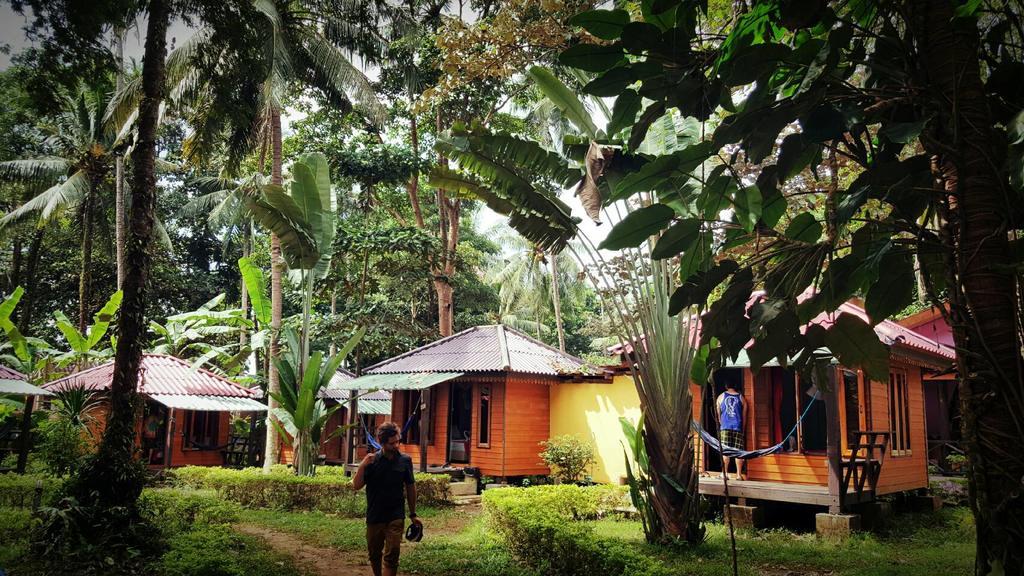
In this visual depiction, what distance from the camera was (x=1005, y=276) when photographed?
2.03 metres

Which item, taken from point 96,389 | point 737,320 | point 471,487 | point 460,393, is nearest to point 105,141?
point 96,389

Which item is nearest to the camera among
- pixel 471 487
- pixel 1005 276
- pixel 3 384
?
pixel 1005 276

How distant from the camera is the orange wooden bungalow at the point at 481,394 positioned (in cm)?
1488

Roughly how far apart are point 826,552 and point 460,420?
998 cm

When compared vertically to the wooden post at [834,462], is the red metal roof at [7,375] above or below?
above

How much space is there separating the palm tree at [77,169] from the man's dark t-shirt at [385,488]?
689 inches

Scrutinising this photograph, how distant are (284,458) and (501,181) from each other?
19467 millimetres

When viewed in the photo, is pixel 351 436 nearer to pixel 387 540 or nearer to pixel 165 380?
pixel 165 380

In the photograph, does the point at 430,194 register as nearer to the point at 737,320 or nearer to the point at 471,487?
the point at 471,487

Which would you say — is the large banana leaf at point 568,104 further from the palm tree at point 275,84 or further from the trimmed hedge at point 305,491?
the trimmed hedge at point 305,491

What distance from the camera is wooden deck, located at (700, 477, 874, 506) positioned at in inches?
375

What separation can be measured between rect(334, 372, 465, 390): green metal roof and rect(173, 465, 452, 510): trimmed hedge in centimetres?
183

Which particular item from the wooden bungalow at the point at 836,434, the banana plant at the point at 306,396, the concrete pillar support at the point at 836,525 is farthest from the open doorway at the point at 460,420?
the concrete pillar support at the point at 836,525

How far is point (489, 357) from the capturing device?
15438 millimetres
